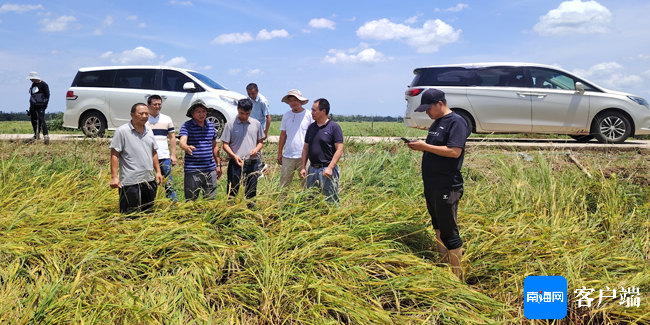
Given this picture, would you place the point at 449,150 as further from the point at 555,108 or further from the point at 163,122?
the point at 555,108

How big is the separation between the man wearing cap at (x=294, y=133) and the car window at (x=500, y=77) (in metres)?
5.90

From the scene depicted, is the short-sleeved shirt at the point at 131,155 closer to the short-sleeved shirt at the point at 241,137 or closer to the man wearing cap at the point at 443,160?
the short-sleeved shirt at the point at 241,137

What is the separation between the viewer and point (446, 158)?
3.83 metres

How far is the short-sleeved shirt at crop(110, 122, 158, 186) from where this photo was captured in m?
4.39

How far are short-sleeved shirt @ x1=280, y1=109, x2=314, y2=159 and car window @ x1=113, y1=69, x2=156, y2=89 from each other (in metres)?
6.31

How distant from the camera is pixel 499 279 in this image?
415cm

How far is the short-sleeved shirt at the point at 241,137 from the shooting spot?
211 inches

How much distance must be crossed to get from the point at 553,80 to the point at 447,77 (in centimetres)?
227

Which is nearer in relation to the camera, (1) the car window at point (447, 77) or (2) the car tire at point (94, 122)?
(1) the car window at point (447, 77)

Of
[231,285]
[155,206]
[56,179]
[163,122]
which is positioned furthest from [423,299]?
[56,179]

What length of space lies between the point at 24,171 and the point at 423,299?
222 inches

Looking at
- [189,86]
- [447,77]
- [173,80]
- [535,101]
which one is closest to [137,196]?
[189,86]

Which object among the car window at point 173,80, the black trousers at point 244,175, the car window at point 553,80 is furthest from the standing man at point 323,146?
the car window at point 553,80

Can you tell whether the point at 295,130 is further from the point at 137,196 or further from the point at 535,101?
the point at 535,101
